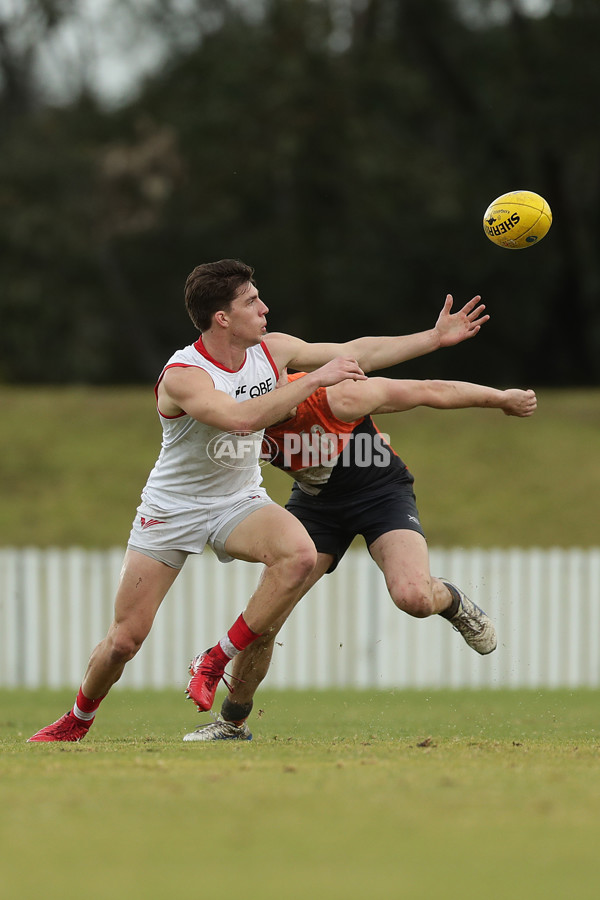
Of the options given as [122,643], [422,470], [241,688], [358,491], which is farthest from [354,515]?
[422,470]

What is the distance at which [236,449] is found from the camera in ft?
20.8

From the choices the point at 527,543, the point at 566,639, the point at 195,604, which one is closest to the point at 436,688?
the point at 566,639

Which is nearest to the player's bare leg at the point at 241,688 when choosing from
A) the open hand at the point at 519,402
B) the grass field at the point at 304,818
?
the grass field at the point at 304,818

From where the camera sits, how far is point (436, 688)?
39.8 ft

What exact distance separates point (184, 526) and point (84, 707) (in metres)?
1.18

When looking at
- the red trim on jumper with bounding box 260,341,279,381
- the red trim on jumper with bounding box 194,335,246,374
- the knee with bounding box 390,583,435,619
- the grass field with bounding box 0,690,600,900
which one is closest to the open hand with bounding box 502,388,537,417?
the knee with bounding box 390,583,435,619

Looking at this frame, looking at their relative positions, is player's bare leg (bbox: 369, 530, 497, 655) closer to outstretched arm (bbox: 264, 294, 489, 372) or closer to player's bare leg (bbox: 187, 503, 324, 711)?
player's bare leg (bbox: 187, 503, 324, 711)

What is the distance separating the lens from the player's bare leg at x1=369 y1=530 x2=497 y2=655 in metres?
6.37

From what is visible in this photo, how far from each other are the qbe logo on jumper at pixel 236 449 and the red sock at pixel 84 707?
145cm

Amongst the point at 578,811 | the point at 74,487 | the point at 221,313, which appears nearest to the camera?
the point at 578,811

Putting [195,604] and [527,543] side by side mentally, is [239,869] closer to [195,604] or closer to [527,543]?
[195,604]

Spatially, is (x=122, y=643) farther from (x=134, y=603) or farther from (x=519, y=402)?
(x=519, y=402)

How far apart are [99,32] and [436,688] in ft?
76.5

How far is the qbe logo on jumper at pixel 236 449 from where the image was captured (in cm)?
626
